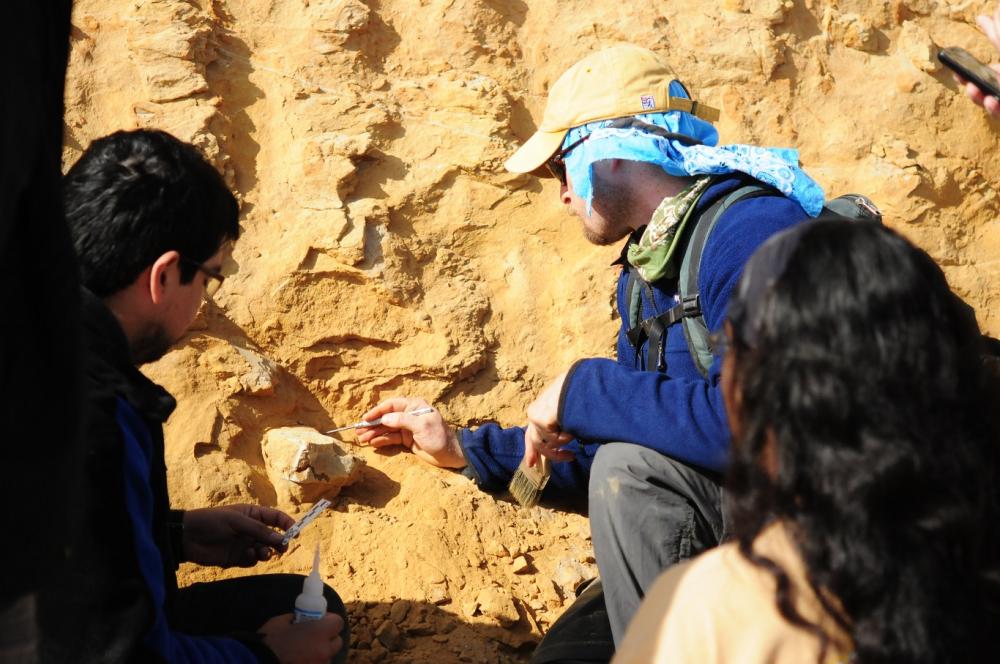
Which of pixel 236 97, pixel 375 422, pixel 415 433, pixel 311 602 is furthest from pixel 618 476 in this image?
pixel 236 97

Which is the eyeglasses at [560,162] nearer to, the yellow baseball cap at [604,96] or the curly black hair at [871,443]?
the yellow baseball cap at [604,96]

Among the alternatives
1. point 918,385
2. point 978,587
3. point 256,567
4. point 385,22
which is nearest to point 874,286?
point 918,385

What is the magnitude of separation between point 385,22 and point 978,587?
3.10 m

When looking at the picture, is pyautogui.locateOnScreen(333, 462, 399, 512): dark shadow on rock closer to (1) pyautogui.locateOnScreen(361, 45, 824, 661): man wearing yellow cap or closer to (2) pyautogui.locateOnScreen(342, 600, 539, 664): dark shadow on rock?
Answer: (1) pyautogui.locateOnScreen(361, 45, 824, 661): man wearing yellow cap

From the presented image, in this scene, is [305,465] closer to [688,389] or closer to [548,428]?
[548,428]

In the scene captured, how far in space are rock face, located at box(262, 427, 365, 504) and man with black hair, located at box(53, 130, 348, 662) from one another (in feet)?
1.47

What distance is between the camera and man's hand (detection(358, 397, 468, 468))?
10.8ft

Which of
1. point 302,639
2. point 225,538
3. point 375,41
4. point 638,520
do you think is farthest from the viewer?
point 375,41

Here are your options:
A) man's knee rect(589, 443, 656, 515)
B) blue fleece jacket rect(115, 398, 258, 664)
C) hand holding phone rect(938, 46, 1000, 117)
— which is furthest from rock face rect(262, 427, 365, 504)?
hand holding phone rect(938, 46, 1000, 117)

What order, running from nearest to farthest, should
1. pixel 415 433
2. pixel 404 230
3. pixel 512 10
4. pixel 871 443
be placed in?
pixel 871 443 < pixel 415 433 < pixel 404 230 < pixel 512 10

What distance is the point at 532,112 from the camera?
395cm

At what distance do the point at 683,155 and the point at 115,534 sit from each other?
1.85 meters

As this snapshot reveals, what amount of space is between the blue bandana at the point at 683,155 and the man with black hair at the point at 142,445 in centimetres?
110

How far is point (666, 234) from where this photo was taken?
2752mm
